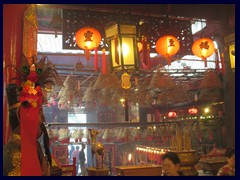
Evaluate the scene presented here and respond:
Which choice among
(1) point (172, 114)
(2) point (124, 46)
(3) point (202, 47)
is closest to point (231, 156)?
(2) point (124, 46)

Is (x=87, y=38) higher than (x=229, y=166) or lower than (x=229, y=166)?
higher

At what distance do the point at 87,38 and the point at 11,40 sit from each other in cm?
165

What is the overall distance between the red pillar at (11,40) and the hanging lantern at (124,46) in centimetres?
123

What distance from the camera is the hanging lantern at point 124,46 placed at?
160 inches

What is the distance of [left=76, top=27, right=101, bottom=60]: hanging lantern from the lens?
4660 millimetres

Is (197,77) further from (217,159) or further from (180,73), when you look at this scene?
(217,159)

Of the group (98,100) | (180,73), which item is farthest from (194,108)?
(98,100)

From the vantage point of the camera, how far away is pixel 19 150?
2947mm

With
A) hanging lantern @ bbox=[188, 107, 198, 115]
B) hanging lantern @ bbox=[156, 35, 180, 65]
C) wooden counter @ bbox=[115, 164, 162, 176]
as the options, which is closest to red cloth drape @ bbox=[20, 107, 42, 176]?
wooden counter @ bbox=[115, 164, 162, 176]

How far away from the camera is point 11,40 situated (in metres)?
3.14

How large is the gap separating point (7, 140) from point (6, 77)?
1.88 feet

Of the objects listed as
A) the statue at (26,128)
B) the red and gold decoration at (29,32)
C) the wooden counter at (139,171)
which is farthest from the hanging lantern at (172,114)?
the wooden counter at (139,171)

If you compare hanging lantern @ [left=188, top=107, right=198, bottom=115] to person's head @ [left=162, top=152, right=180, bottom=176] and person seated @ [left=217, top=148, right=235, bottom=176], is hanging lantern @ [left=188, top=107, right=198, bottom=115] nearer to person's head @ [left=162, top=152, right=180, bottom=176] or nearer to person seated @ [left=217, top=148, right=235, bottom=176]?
person seated @ [left=217, top=148, right=235, bottom=176]

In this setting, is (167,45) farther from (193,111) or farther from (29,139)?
(193,111)
